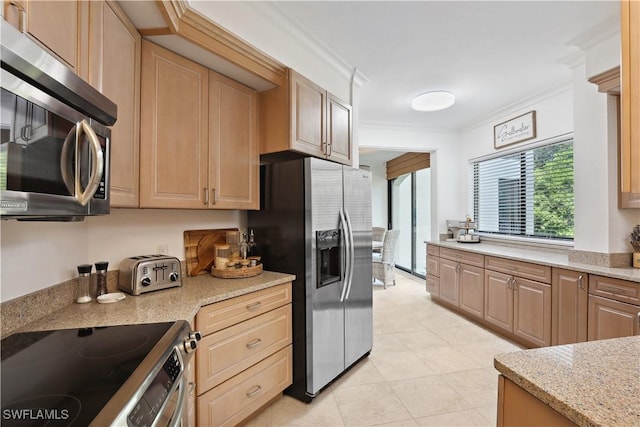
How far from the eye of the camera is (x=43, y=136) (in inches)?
30.0

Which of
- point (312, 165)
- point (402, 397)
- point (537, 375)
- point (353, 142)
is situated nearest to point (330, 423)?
point (402, 397)

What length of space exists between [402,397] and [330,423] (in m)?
0.60

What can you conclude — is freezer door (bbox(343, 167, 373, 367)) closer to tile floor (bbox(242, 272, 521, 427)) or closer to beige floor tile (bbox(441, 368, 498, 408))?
tile floor (bbox(242, 272, 521, 427))

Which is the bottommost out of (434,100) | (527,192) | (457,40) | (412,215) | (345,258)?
(345,258)

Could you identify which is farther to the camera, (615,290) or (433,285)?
(433,285)

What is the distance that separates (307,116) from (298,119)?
133 mm

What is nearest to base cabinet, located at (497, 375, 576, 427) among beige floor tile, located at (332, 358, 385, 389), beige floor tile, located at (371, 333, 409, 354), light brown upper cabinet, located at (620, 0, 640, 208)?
light brown upper cabinet, located at (620, 0, 640, 208)

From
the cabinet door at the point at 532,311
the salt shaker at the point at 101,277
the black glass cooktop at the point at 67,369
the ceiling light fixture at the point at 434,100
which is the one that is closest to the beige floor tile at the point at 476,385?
the cabinet door at the point at 532,311

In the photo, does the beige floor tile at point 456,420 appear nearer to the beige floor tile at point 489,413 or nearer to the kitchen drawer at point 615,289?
the beige floor tile at point 489,413

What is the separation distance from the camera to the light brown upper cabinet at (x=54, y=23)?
796 mm

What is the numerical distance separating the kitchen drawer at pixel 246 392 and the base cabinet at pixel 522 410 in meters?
1.37

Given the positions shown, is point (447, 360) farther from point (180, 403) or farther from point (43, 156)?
point (43, 156)

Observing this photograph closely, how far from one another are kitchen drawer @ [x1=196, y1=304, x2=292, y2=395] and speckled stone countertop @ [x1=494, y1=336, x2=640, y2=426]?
1.34m

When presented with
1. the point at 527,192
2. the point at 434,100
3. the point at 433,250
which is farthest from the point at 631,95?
the point at 433,250
